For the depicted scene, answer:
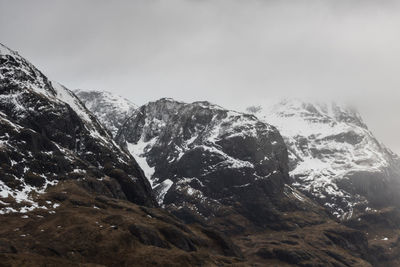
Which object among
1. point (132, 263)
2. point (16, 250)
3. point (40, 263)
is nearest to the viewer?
point (40, 263)

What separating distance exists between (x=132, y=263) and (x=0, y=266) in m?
57.9

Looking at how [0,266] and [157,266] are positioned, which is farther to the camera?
[157,266]

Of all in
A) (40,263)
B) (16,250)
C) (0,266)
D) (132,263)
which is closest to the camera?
(0,266)

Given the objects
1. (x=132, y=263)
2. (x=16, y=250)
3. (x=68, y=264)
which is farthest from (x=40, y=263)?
(x=132, y=263)

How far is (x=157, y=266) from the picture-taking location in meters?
199

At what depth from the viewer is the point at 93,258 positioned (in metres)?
199

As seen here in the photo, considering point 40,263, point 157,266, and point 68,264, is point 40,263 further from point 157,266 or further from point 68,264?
point 157,266

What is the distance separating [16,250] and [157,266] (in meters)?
50.2

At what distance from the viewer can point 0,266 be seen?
150375 millimetres

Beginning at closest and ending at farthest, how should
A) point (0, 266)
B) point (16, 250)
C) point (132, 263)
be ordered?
point (0, 266)
point (16, 250)
point (132, 263)

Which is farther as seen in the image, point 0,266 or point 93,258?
point 93,258

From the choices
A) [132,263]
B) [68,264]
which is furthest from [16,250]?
[132,263]

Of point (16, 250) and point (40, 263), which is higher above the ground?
point (16, 250)

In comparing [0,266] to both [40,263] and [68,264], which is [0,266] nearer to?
[40,263]
